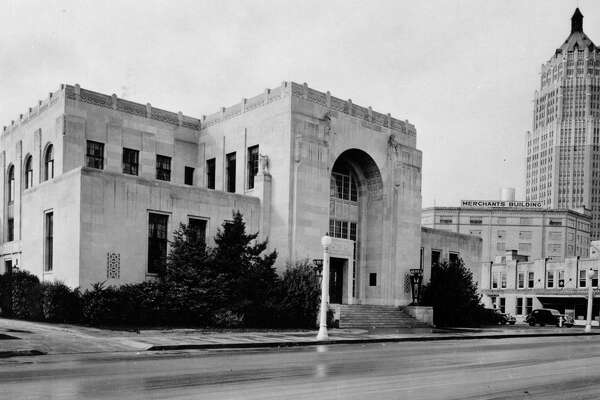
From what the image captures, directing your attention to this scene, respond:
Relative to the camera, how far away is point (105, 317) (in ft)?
88.1

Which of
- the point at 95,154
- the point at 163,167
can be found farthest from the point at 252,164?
the point at 95,154

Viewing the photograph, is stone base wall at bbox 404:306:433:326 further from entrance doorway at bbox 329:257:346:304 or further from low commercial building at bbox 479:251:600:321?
low commercial building at bbox 479:251:600:321

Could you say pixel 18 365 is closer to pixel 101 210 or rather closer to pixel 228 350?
pixel 228 350

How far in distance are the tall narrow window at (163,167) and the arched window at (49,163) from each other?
6017 millimetres

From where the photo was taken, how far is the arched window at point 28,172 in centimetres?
3875

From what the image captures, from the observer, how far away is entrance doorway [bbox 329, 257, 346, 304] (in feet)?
123

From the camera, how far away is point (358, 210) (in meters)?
40.5

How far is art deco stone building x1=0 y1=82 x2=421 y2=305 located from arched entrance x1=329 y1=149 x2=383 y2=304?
70 mm

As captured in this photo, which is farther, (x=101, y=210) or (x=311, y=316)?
(x=311, y=316)

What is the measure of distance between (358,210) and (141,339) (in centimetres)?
2201

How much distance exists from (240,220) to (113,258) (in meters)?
6.06

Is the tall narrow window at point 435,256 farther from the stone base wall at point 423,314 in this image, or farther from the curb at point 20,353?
the curb at point 20,353

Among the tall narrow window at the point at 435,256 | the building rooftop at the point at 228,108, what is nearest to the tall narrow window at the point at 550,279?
the tall narrow window at the point at 435,256

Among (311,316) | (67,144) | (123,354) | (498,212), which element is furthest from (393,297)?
(498,212)
